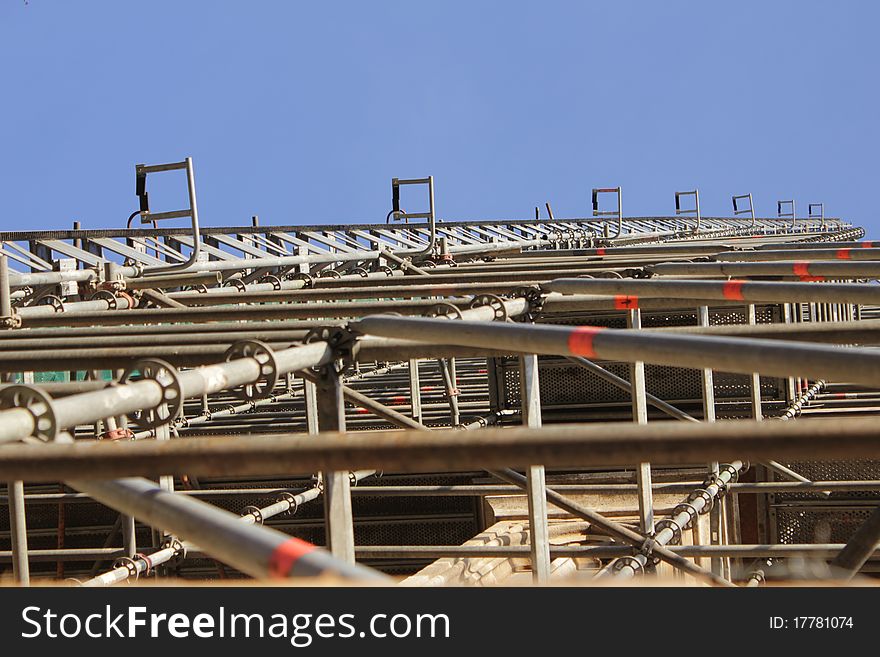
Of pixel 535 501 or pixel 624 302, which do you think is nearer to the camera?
pixel 535 501

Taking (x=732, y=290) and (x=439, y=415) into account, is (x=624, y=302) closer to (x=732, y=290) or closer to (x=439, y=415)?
(x=732, y=290)

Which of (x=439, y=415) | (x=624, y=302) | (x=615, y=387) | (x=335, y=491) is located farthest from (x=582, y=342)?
(x=439, y=415)

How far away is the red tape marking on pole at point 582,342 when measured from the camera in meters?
4.32

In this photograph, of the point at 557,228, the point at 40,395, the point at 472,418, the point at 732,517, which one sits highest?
the point at 557,228

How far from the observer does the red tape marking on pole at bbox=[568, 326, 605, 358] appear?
4316 millimetres

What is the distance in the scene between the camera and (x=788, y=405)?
1162 cm

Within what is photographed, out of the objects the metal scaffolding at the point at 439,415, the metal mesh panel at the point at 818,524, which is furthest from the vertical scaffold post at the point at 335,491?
the metal mesh panel at the point at 818,524

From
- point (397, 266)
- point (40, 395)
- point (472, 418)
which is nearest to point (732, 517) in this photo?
point (472, 418)

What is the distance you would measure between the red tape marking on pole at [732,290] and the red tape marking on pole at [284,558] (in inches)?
162

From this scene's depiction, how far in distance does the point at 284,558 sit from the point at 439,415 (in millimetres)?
10420

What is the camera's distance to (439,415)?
13.1 m
